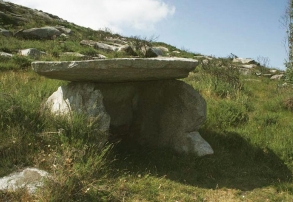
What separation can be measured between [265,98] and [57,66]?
6217 mm

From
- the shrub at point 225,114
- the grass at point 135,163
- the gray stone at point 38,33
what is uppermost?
the gray stone at point 38,33

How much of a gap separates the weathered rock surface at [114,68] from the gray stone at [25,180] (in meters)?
1.46

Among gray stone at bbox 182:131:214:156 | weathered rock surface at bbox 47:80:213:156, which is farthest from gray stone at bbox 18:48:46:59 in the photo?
gray stone at bbox 182:131:214:156

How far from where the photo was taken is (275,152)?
229 inches

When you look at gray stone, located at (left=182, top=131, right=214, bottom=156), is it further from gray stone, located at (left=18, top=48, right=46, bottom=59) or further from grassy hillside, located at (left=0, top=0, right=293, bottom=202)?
gray stone, located at (left=18, top=48, right=46, bottom=59)

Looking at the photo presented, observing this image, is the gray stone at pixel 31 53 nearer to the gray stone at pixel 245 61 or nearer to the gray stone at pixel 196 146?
the gray stone at pixel 196 146

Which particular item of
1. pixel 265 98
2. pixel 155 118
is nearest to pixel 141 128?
pixel 155 118

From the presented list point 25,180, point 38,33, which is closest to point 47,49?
point 38,33

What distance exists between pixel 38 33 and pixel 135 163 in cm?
1185

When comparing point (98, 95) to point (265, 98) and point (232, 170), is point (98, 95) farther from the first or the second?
point (265, 98)

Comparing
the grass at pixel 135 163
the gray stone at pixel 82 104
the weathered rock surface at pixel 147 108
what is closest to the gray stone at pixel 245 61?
the grass at pixel 135 163

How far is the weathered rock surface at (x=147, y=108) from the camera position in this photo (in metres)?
5.36

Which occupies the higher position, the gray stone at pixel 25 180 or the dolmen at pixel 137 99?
the dolmen at pixel 137 99

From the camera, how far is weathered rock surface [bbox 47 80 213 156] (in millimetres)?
5355
